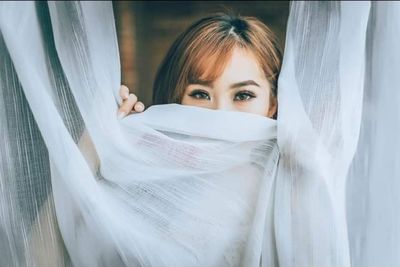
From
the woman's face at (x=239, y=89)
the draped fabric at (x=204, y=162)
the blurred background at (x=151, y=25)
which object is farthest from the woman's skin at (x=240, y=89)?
the blurred background at (x=151, y=25)

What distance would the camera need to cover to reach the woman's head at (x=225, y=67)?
126cm

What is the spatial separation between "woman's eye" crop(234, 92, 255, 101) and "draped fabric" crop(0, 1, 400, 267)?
0.13m

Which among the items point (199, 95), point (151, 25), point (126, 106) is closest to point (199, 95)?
point (199, 95)

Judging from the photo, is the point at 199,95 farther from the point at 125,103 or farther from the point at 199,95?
the point at 125,103

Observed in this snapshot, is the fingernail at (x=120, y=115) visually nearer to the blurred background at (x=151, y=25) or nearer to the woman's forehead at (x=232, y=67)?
the woman's forehead at (x=232, y=67)

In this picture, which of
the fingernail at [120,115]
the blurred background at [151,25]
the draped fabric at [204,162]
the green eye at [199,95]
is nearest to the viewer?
the draped fabric at [204,162]

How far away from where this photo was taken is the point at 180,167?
112 cm

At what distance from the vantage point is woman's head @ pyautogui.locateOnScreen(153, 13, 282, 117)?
126 centimetres

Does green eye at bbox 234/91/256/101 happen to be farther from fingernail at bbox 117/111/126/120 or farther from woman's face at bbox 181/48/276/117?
fingernail at bbox 117/111/126/120

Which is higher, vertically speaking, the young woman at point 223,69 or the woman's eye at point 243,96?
the young woman at point 223,69

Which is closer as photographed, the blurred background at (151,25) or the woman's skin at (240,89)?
the woman's skin at (240,89)

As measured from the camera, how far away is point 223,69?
1.27 m

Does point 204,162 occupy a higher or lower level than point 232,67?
lower

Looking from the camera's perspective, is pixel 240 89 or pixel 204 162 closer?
pixel 204 162
